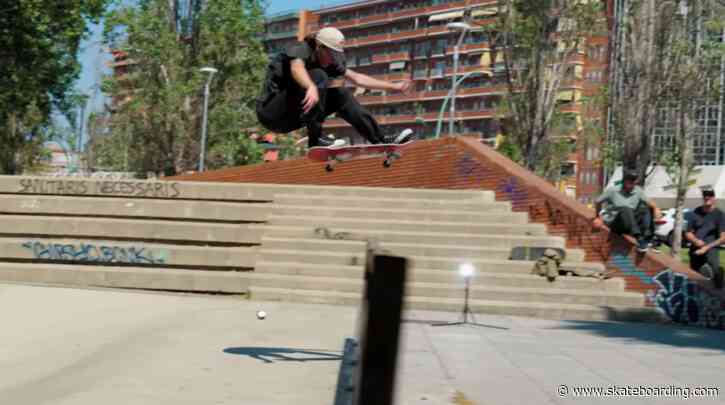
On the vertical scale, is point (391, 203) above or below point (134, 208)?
above

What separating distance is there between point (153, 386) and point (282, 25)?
433ft

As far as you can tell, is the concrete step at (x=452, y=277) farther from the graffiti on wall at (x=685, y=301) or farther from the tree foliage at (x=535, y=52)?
the tree foliage at (x=535, y=52)

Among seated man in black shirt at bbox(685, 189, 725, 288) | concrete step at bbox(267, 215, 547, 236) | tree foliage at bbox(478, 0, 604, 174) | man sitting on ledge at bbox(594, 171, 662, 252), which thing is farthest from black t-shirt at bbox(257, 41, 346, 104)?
tree foliage at bbox(478, 0, 604, 174)

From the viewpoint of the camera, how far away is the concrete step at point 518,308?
48.0 feet

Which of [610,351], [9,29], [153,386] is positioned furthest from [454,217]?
[9,29]

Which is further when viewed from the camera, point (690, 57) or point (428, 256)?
point (690, 57)

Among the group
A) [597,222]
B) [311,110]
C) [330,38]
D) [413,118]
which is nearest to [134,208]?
[597,222]

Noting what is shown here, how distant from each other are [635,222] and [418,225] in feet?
13.4

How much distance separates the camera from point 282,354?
902 centimetres

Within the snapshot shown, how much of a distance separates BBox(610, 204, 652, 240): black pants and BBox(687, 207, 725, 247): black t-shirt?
107 centimetres

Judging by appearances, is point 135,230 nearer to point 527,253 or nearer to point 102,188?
point 102,188

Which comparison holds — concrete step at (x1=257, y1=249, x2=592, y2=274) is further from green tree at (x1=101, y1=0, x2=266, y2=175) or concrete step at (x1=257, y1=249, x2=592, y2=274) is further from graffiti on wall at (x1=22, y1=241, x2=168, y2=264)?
green tree at (x1=101, y1=0, x2=266, y2=175)

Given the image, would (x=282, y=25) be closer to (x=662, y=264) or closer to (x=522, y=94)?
(x=522, y=94)

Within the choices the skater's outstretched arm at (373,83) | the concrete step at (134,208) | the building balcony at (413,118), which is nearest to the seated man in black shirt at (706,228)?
the skater's outstretched arm at (373,83)
